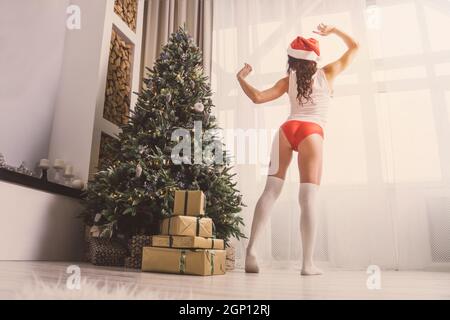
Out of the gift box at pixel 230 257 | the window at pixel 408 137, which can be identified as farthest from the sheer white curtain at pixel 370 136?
the gift box at pixel 230 257

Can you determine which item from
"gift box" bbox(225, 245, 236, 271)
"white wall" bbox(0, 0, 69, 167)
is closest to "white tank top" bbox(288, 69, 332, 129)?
"gift box" bbox(225, 245, 236, 271)

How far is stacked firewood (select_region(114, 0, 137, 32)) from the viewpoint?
9.19 ft

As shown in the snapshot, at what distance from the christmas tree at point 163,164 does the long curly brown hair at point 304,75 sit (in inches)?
20.5

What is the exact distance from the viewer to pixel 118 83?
269cm

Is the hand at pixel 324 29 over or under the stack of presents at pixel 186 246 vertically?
over

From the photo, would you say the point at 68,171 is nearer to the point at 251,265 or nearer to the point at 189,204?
the point at 189,204

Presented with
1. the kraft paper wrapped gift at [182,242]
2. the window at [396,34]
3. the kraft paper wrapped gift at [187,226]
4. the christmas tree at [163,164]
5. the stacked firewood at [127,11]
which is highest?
the stacked firewood at [127,11]

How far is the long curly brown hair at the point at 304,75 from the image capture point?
197 centimetres

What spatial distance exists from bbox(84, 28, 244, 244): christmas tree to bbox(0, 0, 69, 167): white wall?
2.04ft

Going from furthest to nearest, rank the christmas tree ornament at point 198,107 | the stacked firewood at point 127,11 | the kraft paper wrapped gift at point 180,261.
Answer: the stacked firewood at point 127,11, the christmas tree ornament at point 198,107, the kraft paper wrapped gift at point 180,261

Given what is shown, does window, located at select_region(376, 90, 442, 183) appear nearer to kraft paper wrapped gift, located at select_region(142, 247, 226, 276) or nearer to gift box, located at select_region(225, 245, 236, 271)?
gift box, located at select_region(225, 245, 236, 271)

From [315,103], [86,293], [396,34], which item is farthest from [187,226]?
[396,34]

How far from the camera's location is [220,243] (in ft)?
5.55

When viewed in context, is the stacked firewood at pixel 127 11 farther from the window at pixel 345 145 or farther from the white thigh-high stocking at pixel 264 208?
the white thigh-high stocking at pixel 264 208
